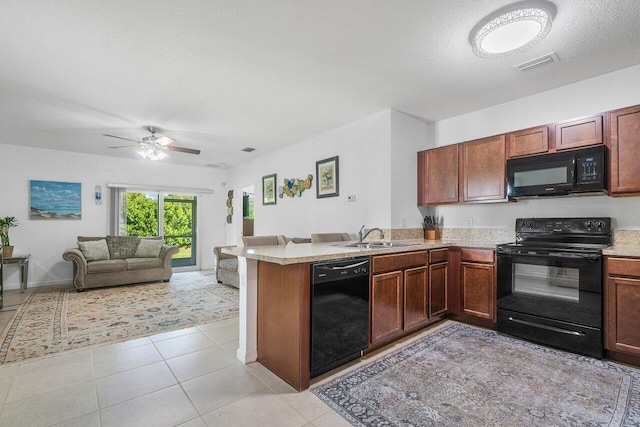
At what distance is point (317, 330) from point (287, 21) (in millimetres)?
2219

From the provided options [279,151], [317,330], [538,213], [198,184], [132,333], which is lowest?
[132,333]

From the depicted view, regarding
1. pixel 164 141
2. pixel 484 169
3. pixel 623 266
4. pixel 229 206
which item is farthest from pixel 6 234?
pixel 623 266

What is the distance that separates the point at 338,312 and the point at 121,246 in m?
5.31

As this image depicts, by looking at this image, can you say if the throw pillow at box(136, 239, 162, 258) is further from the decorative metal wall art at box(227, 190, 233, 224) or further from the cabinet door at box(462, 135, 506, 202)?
the cabinet door at box(462, 135, 506, 202)

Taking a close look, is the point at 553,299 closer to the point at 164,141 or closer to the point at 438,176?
the point at 438,176

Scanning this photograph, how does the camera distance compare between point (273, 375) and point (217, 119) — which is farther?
point (217, 119)

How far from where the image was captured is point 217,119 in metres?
4.19

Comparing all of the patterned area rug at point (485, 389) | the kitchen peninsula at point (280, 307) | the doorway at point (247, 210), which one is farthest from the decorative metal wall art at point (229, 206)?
the patterned area rug at point (485, 389)

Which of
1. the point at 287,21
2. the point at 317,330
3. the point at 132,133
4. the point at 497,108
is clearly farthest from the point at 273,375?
the point at 132,133

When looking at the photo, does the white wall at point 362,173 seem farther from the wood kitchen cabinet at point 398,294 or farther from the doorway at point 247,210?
the doorway at point 247,210

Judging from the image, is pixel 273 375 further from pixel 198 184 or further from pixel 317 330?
pixel 198 184

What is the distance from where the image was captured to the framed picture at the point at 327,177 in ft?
14.9

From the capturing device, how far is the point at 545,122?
3301mm

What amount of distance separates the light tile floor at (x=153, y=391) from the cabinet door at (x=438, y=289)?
786 mm
